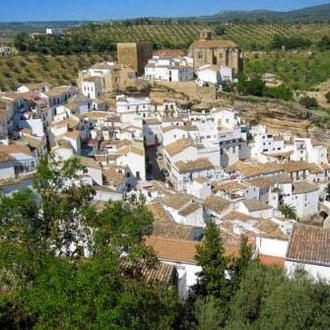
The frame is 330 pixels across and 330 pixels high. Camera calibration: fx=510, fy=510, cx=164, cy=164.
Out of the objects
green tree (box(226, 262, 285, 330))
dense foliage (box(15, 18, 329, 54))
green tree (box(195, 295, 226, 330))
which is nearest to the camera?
green tree (box(195, 295, 226, 330))

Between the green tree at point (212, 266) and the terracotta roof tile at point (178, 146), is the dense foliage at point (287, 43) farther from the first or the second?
the green tree at point (212, 266)

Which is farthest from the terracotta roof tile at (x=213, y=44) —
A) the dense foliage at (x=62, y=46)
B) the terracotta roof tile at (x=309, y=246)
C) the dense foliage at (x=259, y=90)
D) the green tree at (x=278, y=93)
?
the terracotta roof tile at (x=309, y=246)

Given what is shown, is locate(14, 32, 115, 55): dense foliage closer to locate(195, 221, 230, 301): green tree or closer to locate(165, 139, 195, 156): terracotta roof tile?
locate(165, 139, 195, 156): terracotta roof tile

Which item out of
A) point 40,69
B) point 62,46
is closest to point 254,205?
point 40,69

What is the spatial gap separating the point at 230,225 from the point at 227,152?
47.8 ft

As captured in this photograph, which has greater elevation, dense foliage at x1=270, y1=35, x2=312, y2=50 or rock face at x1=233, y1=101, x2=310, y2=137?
dense foliage at x1=270, y1=35, x2=312, y2=50

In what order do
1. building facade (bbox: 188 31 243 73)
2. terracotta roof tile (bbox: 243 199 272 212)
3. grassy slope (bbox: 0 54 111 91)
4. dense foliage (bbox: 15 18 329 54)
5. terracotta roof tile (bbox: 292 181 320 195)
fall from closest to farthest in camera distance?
1. terracotta roof tile (bbox: 243 199 272 212)
2. terracotta roof tile (bbox: 292 181 320 195)
3. grassy slope (bbox: 0 54 111 91)
4. building facade (bbox: 188 31 243 73)
5. dense foliage (bbox: 15 18 329 54)

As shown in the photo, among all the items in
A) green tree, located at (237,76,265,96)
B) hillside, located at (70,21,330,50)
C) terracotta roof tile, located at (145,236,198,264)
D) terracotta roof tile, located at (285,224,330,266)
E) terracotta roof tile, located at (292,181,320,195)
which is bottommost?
terracotta roof tile, located at (292,181,320,195)

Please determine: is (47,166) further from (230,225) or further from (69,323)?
(230,225)

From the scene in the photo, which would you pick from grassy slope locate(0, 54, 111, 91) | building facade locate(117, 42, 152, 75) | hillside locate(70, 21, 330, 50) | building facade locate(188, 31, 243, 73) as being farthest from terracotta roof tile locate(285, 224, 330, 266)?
hillside locate(70, 21, 330, 50)

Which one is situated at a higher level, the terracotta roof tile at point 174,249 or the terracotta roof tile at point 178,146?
the terracotta roof tile at point 174,249

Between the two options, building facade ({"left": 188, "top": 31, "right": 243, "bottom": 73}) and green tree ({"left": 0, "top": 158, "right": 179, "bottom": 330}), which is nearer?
green tree ({"left": 0, "top": 158, "right": 179, "bottom": 330})

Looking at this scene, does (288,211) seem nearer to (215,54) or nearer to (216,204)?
(216,204)

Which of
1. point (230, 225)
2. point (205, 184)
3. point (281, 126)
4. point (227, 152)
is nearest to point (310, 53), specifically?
point (281, 126)
